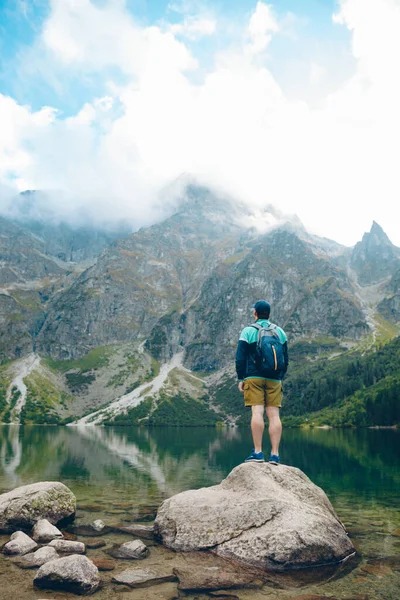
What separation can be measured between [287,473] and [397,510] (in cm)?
941

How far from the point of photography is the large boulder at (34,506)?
48.9 feet

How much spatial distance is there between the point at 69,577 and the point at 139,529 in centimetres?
609

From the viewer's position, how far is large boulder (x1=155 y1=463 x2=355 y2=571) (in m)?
10.6

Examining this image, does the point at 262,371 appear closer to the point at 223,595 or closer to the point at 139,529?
the point at 223,595

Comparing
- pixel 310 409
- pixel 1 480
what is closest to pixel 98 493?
pixel 1 480

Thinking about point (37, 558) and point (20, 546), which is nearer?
point (37, 558)

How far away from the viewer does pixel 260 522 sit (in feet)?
37.3

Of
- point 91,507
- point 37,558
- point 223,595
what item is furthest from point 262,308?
point 91,507

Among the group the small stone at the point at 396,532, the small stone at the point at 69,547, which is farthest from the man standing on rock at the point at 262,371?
the small stone at the point at 69,547

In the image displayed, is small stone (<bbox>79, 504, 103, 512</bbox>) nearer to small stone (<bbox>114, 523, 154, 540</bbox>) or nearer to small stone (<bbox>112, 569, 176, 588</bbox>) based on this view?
small stone (<bbox>114, 523, 154, 540</bbox>)

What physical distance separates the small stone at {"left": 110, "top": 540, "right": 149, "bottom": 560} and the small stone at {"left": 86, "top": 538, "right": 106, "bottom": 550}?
0.78m

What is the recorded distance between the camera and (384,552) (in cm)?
1207

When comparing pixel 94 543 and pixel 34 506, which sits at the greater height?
pixel 34 506

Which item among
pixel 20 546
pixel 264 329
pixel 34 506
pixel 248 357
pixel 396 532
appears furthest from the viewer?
pixel 34 506
